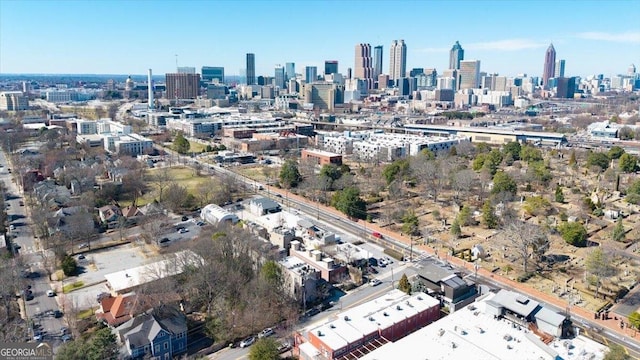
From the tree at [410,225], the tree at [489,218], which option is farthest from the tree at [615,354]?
the tree at [489,218]

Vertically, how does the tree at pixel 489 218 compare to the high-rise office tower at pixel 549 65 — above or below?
below

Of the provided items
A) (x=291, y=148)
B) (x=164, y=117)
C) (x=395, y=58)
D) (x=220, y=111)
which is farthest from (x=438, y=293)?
(x=395, y=58)

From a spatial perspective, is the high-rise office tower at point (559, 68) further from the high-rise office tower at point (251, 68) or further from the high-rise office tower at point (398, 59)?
the high-rise office tower at point (251, 68)

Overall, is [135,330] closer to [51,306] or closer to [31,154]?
[51,306]

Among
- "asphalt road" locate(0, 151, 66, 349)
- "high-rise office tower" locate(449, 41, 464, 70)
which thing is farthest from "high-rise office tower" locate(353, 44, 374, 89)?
"asphalt road" locate(0, 151, 66, 349)

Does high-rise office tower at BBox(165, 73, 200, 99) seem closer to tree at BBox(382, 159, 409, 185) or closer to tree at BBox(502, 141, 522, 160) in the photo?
tree at BBox(502, 141, 522, 160)

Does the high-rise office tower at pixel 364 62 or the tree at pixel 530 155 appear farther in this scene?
the high-rise office tower at pixel 364 62

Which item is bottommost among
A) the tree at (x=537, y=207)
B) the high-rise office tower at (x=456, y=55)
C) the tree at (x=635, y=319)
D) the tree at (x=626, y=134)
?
the tree at (x=635, y=319)
